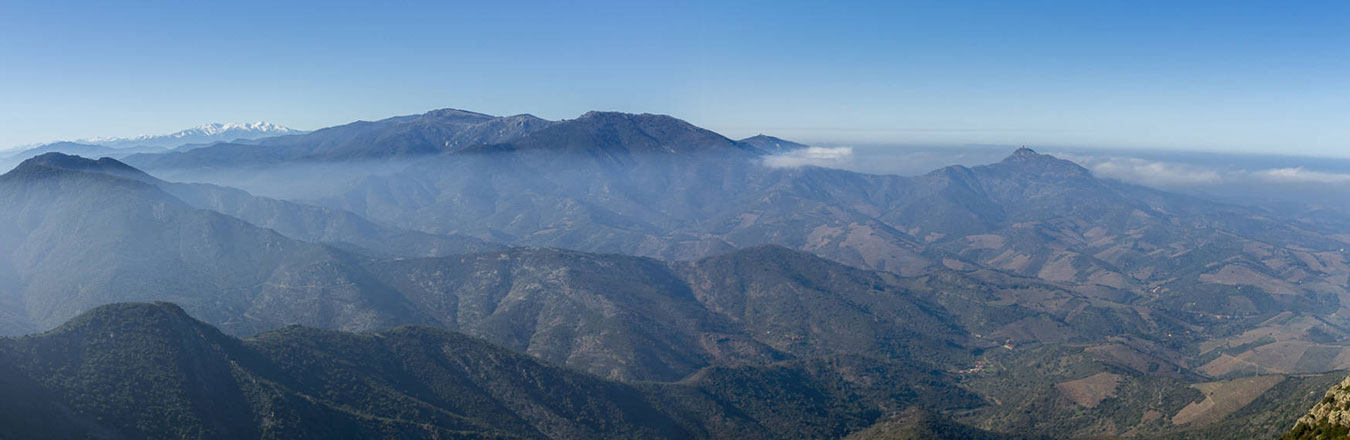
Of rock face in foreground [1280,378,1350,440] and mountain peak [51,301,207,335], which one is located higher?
rock face in foreground [1280,378,1350,440]

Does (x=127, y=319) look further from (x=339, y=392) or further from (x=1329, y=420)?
(x=1329, y=420)

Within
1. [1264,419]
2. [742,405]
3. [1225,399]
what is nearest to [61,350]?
[742,405]

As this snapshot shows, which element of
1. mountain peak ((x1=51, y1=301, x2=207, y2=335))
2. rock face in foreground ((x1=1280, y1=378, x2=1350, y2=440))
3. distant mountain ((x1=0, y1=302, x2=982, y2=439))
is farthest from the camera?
mountain peak ((x1=51, y1=301, x2=207, y2=335))

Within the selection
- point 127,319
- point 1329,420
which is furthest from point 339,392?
point 1329,420

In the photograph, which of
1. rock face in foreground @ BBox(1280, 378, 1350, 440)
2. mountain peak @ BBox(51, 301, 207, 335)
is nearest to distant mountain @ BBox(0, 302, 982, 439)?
mountain peak @ BBox(51, 301, 207, 335)

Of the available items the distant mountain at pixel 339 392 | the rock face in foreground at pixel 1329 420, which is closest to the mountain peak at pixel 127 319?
the distant mountain at pixel 339 392

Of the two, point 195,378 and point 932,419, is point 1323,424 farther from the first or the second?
point 195,378

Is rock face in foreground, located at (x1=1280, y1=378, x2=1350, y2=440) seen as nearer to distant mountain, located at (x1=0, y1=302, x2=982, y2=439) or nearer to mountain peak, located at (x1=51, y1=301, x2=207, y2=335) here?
distant mountain, located at (x1=0, y1=302, x2=982, y2=439)
